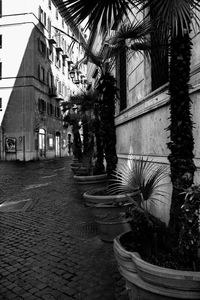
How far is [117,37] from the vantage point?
4203 millimetres

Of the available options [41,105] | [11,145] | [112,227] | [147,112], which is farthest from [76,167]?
[41,105]

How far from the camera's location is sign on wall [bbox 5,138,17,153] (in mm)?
27219

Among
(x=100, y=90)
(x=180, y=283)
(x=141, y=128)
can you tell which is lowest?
(x=180, y=283)

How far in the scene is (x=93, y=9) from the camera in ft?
8.80

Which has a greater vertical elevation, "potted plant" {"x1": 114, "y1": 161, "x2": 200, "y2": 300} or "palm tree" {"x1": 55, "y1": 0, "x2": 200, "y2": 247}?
"palm tree" {"x1": 55, "y1": 0, "x2": 200, "y2": 247}

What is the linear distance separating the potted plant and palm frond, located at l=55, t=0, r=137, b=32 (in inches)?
63.4

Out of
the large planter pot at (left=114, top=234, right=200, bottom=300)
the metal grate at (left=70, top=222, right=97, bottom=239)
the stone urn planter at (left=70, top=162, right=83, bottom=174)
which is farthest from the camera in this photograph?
the stone urn planter at (left=70, top=162, right=83, bottom=174)

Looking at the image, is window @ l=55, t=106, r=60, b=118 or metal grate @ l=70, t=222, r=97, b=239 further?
window @ l=55, t=106, r=60, b=118

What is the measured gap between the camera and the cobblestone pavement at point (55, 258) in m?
3.01

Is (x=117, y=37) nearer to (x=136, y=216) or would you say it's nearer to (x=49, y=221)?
(x=136, y=216)

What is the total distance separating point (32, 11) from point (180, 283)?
29.3 metres

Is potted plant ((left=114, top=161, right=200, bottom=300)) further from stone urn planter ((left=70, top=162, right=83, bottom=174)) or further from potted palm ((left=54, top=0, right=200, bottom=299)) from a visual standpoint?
stone urn planter ((left=70, top=162, right=83, bottom=174))

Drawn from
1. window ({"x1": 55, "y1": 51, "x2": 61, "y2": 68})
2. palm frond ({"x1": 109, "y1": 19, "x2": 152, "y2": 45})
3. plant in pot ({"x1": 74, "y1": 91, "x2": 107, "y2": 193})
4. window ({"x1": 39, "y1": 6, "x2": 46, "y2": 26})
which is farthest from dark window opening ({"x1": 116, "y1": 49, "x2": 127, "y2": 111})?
window ({"x1": 55, "y1": 51, "x2": 61, "y2": 68})

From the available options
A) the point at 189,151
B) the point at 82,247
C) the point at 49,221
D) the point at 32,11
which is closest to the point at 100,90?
the point at 49,221
